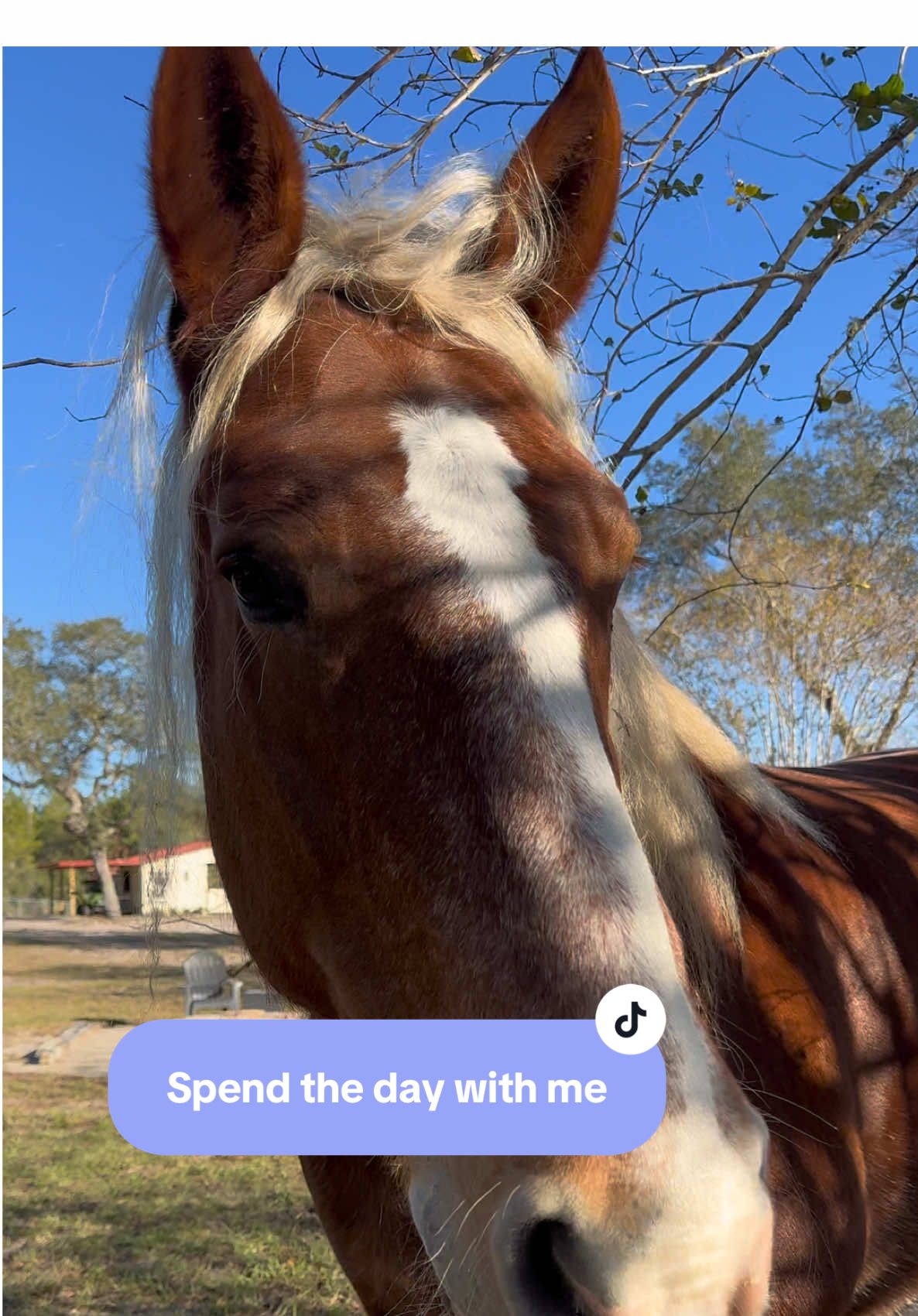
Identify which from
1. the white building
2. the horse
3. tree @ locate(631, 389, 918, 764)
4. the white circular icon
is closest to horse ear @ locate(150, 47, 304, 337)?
the horse

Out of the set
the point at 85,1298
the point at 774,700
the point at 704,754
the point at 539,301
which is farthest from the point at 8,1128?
the point at 539,301

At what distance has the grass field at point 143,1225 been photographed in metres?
3.15

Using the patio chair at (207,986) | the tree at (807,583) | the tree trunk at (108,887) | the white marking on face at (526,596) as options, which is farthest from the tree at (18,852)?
the white marking on face at (526,596)

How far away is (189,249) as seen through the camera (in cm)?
124

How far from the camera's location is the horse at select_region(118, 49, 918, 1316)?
80 centimetres

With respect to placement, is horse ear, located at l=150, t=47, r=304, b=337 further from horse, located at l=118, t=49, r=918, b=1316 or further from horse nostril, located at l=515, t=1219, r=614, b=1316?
horse nostril, located at l=515, t=1219, r=614, b=1316

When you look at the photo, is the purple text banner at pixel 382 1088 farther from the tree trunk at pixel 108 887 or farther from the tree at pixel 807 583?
the tree trunk at pixel 108 887

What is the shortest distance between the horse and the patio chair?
135 inches

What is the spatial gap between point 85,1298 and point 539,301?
3.46 metres

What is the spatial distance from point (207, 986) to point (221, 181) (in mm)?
4521

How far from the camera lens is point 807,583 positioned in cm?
523

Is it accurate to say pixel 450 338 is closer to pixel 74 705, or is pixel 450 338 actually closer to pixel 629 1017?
pixel 629 1017

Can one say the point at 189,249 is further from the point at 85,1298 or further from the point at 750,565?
the point at 750,565
